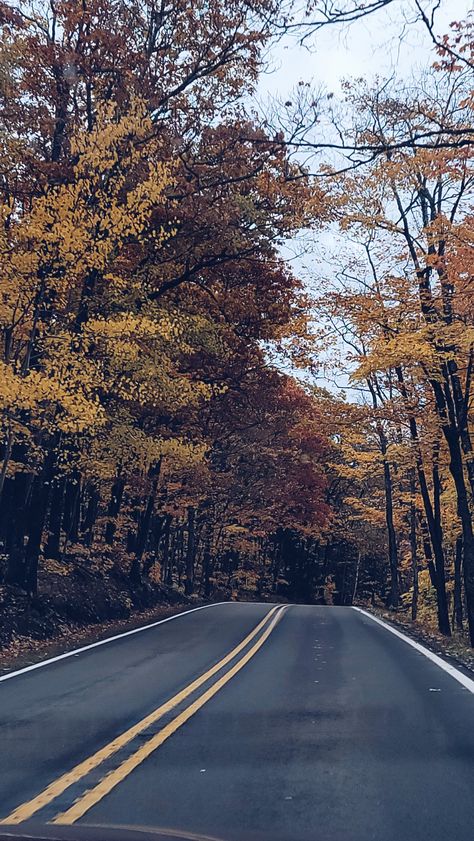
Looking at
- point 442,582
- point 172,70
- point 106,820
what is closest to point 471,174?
point 172,70

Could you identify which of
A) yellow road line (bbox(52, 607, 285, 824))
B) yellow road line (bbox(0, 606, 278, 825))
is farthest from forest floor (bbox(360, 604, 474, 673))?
yellow road line (bbox(0, 606, 278, 825))

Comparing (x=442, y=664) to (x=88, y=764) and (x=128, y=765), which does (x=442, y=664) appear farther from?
(x=88, y=764)

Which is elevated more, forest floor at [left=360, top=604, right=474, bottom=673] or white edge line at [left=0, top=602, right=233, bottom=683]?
forest floor at [left=360, top=604, right=474, bottom=673]

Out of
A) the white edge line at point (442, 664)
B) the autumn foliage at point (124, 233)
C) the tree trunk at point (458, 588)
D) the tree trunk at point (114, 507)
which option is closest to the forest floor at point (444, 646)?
the white edge line at point (442, 664)

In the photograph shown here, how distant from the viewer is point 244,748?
6012 millimetres

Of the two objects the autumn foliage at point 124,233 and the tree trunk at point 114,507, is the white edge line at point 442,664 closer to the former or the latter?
the autumn foliage at point 124,233

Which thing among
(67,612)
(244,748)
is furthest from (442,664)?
(67,612)

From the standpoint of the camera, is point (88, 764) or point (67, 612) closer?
point (88, 764)

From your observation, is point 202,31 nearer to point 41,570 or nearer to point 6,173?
point 6,173

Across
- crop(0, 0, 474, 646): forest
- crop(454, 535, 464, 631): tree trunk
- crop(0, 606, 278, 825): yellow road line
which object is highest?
crop(0, 0, 474, 646): forest

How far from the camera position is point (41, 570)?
18.8 m

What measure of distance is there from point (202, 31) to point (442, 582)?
559 inches

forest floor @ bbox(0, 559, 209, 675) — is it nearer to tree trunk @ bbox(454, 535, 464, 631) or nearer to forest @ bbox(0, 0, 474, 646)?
forest @ bbox(0, 0, 474, 646)

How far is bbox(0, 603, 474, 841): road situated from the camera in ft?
14.5
